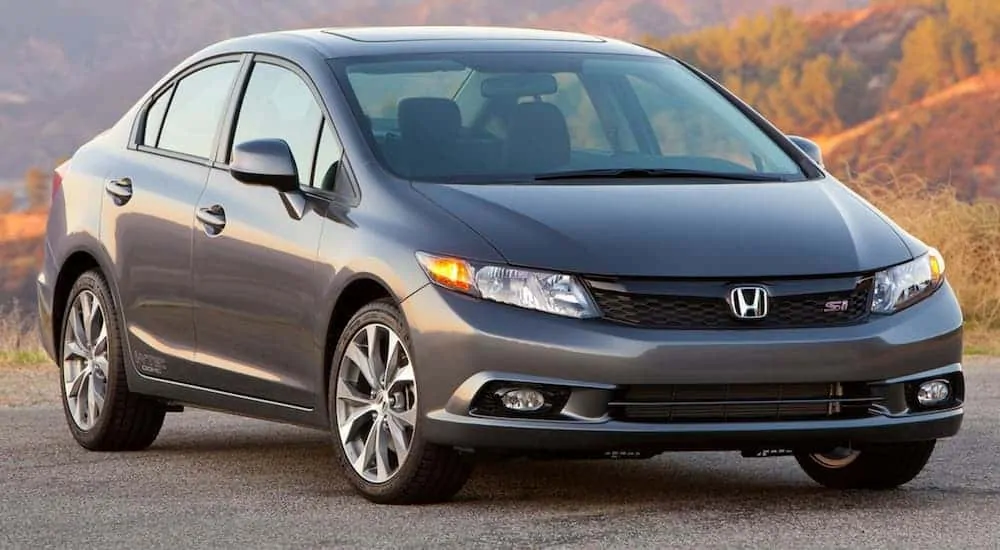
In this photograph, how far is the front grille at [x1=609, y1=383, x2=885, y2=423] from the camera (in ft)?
22.0

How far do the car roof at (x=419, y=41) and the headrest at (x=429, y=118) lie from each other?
0.40 meters

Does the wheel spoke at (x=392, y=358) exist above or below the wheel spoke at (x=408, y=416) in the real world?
above

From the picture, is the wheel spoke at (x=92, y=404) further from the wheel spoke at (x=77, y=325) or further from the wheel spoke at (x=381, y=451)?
the wheel spoke at (x=381, y=451)

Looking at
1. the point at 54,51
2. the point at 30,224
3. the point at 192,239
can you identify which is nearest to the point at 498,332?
the point at 192,239

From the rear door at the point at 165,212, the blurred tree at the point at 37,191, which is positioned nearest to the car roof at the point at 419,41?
the rear door at the point at 165,212

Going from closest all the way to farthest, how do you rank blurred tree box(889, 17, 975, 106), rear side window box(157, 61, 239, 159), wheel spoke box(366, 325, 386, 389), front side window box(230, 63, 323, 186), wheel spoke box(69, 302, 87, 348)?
wheel spoke box(366, 325, 386, 389)
front side window box(230, 63, 323, 186)
rear side window box(157, 61, 239, 159)
wheel spoke box(69, 302, 87, 348)
blurred tree box(889, 17, 975, 106)

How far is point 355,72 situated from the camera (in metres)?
8.02

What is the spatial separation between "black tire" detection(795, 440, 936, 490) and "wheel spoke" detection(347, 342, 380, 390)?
151cm

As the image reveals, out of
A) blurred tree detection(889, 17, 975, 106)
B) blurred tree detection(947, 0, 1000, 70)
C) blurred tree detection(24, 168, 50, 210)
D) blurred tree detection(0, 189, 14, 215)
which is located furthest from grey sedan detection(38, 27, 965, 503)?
blurred tree detection(0, 189, 14, 215)

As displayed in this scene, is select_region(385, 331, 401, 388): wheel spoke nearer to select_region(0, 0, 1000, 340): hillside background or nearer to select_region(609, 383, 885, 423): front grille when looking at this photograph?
select_region(609, 383, 885, 423): front grille

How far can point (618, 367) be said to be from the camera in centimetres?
659

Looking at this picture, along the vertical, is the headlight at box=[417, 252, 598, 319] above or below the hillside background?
above

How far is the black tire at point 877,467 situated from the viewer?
7469 mm

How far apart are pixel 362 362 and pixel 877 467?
1865mm
